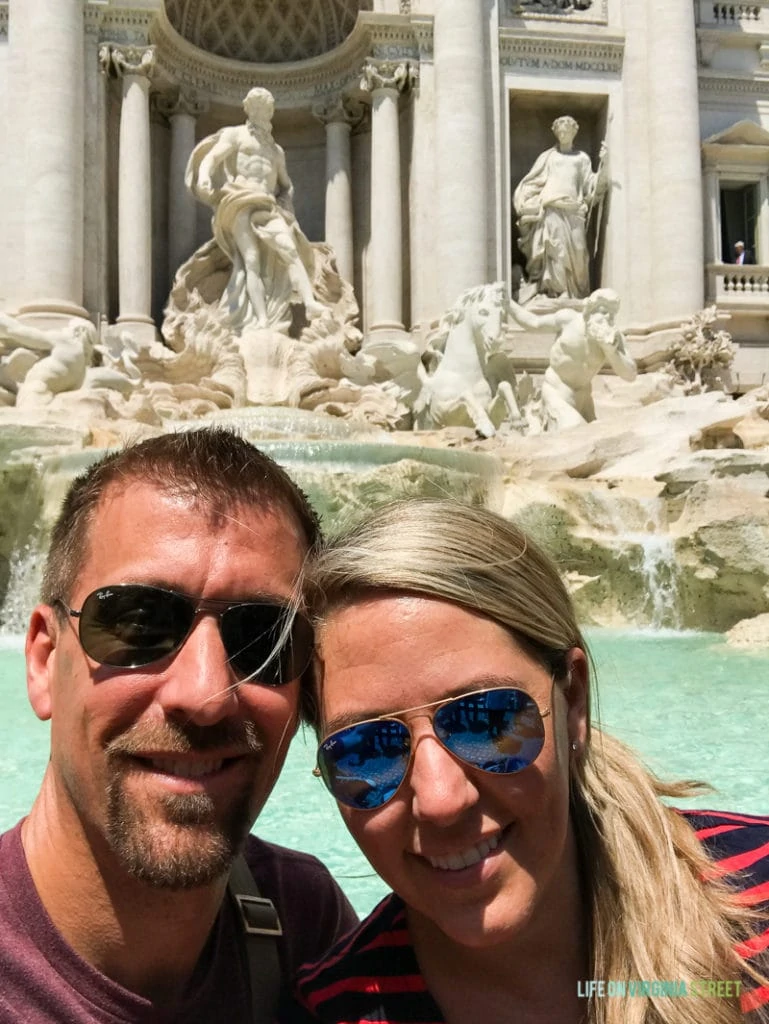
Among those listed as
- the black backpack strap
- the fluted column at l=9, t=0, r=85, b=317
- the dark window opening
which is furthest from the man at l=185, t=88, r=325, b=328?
the black backpack strap

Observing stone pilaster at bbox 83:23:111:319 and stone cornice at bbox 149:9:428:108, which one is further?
stone cornice at bbox 149:9:428:108

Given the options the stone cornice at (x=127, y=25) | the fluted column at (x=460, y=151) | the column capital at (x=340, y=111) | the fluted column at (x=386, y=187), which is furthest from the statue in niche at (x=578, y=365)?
the stone cornice at (x=127, y=25)

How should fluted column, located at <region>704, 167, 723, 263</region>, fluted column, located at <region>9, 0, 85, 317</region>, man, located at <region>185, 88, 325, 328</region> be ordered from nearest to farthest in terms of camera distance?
fluted column, located at <region>9, 0, 85, 317</region>, man, located at <region>185, 88, 325, 328</region>, fluted column, located at <region>704, 167, 723, 263</region>

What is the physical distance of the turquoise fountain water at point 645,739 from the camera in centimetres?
290

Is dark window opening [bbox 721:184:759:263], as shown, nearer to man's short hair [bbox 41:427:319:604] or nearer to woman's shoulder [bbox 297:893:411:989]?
man's short hair [bbox 41:427:319:604]

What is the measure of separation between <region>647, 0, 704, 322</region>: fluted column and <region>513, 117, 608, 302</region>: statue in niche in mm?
1085

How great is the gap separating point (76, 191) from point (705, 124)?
A: 10.9 metres

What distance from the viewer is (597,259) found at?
51.6ft

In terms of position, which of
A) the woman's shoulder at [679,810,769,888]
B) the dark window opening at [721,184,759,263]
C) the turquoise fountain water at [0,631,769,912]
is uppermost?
the dark window opening at [721,184,759,263]

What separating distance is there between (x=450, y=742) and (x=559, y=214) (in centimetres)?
1505

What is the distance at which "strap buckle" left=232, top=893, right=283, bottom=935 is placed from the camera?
1.26m

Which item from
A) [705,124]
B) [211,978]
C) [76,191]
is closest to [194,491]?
Answer: [211,978]

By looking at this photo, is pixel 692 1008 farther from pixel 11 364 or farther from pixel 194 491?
pixel 11 364

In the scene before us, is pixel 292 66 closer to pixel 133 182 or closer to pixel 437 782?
pixel 133 182
